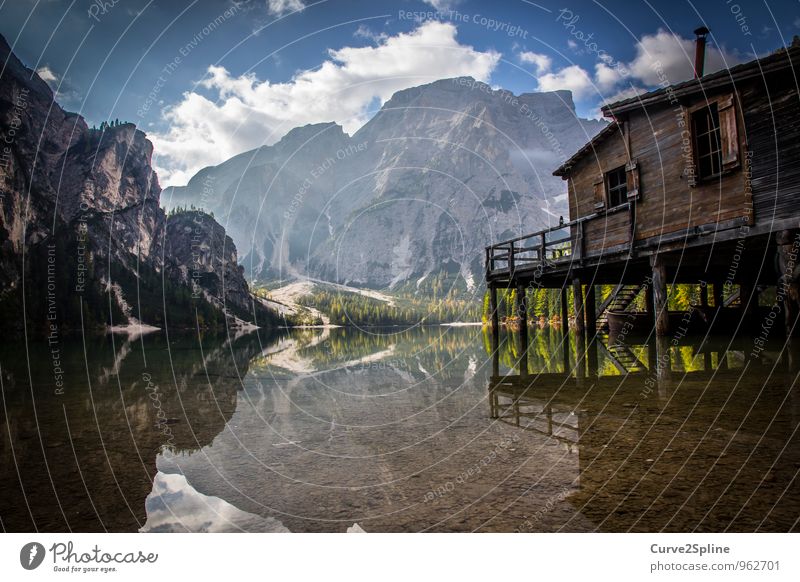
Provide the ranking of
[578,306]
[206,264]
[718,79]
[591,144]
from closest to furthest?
[718,79], [591,144], [578,306], [206,264]

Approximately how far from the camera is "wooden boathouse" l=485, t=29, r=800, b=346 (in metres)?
11.9

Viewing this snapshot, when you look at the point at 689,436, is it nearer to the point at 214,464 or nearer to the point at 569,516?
the point at 569,516

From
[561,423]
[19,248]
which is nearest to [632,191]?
[561,423]

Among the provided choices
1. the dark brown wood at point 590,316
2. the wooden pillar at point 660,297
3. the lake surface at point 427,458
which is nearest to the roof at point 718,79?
the wooden pillar at point 660,297

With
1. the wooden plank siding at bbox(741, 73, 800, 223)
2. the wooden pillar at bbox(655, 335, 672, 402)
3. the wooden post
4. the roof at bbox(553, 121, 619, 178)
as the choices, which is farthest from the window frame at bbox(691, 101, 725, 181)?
the wooden post

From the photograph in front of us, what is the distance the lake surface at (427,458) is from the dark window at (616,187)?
Answer: 999cm

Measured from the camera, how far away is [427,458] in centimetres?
509

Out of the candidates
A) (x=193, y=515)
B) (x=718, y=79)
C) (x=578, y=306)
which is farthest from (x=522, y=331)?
(x=193, y=515)

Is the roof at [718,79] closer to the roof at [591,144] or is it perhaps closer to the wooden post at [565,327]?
the roof at [591,144]

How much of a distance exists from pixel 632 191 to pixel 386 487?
16345 millimetres

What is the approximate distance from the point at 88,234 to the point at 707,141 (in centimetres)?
12722

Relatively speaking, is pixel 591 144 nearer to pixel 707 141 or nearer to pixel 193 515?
pixel 707 141

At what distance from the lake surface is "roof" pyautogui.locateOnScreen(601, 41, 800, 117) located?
789cm

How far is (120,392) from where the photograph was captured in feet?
36.8
